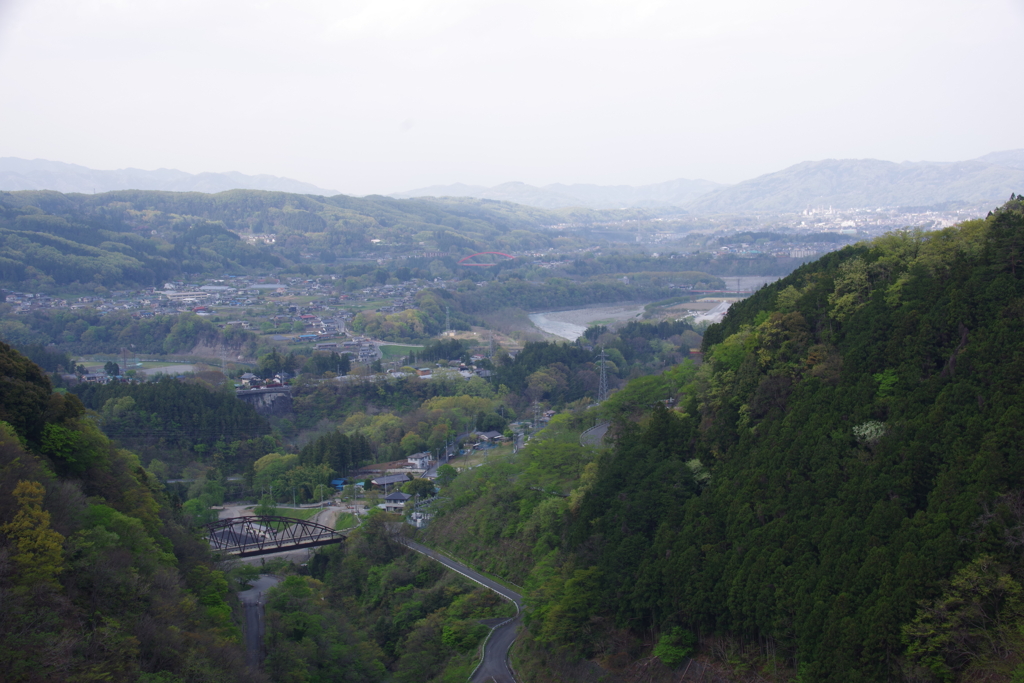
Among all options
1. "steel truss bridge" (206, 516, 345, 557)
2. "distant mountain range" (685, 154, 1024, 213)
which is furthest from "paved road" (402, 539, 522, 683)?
"distant mountain range" (685, 154, 1024, 213)

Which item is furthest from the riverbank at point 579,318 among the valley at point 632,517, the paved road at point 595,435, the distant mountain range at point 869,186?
the distant mountain range at point 869,186

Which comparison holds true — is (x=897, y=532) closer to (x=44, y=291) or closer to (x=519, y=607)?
(x=519, y=607)

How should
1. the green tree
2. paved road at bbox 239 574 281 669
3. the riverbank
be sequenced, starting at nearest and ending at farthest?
the green tree
paved road at bbox 239 574 281 669
the riverbank

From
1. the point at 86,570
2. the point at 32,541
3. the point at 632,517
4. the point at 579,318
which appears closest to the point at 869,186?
the point at 579,318

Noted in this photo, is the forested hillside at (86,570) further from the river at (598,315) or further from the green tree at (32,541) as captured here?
the river at (598,315)

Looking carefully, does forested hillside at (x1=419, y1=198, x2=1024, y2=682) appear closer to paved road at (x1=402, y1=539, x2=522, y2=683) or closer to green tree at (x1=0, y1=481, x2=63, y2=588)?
paved road at (x1=402, y1=539, x2=522, y2=683)

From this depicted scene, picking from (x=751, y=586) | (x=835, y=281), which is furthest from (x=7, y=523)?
(x=835, y=281)
